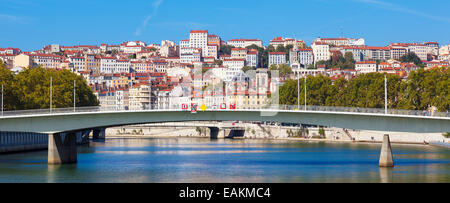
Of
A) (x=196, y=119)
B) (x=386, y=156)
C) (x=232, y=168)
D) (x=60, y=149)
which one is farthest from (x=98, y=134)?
(x=386, y=156)

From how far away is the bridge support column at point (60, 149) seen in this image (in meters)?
52.3

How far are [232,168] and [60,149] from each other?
38.0 feet

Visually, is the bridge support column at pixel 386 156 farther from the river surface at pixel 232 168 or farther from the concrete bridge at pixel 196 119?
the concrete bridge at pixel 196 119

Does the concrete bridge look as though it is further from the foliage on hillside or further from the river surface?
the foliage on hillside

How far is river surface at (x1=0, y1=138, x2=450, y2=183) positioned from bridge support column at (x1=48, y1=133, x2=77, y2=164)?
2.40 feet

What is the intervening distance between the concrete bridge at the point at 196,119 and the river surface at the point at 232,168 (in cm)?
246

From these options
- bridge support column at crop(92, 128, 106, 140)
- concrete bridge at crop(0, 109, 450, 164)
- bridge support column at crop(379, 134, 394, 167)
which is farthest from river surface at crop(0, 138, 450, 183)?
bridge support column at crop(92, 128, 106, 140)

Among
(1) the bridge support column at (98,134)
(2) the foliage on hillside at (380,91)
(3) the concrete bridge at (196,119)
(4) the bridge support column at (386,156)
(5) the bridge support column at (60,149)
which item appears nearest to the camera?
(3) the concrete bridge at (196,119)

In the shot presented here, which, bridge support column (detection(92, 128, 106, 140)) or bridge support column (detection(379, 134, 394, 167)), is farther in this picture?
bridge support column (detection(92, 128, 106, 140))

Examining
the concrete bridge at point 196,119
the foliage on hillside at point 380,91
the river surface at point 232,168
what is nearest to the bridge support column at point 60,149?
the concrete bridge at point 196,119

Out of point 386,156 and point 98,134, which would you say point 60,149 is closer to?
point 386,156

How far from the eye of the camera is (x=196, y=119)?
51219 mm

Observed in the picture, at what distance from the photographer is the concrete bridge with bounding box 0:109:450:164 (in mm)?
49438
